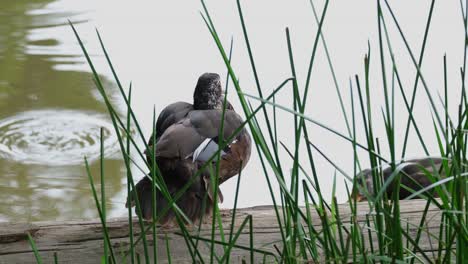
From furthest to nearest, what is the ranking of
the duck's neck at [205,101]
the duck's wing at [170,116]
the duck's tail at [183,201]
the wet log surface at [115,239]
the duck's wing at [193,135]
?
1. the duck's neck at [205,101]
2. the duck's wing at [170,116]
3. the duck's wing at [193,135]
4. the duck's tail at [183,201]
5. the wet log surface at [115,239]

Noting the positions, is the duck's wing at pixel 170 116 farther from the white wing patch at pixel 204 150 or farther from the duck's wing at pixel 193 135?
the white wing patch at pixel 204 150

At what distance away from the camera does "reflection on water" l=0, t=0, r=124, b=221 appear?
13.2 feet

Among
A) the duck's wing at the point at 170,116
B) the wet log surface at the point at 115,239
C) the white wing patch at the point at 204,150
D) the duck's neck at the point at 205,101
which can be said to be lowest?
the wet log surface at the point at 115,239

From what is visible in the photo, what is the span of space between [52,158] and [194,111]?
5.50 feet

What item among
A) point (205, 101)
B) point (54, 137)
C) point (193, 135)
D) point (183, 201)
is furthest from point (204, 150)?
point (54, 137)

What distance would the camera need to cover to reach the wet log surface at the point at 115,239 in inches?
77.4

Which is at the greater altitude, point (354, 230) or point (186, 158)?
point (186, 158)

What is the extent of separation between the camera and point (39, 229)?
2178 mm

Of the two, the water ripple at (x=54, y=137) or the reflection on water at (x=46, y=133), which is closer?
the reflection on water at (x=46, y=133)

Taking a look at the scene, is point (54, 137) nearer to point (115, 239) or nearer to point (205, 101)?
point (205, 101)

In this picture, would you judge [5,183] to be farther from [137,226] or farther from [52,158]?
[137,226]

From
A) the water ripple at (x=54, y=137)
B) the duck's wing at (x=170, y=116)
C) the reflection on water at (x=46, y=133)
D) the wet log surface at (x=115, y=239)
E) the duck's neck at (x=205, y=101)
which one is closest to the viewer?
the wet log surface at (x=115, y=239)

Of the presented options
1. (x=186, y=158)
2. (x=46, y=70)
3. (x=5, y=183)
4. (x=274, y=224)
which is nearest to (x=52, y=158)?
(x=5, y=183)

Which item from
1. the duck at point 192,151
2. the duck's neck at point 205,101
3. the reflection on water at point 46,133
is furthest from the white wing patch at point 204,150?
the reflection on water at point 46,133
